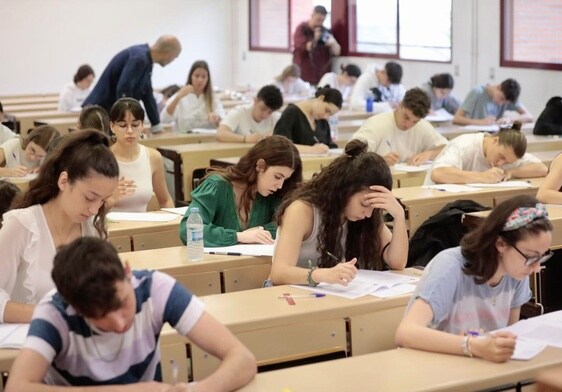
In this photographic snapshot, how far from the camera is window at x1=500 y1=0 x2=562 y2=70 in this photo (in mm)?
10406

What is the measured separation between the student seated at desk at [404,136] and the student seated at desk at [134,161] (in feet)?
5.87

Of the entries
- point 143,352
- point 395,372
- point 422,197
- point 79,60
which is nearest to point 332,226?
point 395,372

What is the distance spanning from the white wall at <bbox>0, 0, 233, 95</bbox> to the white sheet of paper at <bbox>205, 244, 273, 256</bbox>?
11836 mm

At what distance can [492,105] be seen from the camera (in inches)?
382

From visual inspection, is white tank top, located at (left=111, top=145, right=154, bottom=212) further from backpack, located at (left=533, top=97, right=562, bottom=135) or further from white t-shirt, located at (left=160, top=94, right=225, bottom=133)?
backpack, located at (left=533, top=97, right=562, bottom=135)

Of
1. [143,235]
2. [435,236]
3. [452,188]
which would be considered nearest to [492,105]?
[452,188]

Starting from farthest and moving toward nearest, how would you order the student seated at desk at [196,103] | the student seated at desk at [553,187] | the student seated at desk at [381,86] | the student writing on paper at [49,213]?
1. the student seated at desk at [381,86]
2. the student seated at desk at [196,103]
3. the student seated at desk at [553,187]
4. the student writing on paper at [49,213]

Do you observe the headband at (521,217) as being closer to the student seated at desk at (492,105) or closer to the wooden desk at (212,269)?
the wooden desk at (212,269)

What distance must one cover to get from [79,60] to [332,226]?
12711 mm

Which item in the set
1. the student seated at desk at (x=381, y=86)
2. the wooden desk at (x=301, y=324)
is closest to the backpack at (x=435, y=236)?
the wooden desk at (x=301, y=324)

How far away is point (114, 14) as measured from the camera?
52.0 feet

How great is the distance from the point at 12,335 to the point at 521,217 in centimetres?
150

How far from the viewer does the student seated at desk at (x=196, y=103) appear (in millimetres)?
9119

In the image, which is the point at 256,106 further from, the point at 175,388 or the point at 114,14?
the point at 114,14
